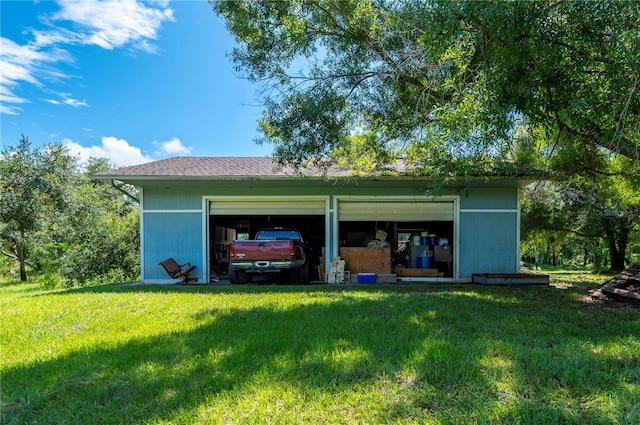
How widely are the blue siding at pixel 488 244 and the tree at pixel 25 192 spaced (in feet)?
54.2

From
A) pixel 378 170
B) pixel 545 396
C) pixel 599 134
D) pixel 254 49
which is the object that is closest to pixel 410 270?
pixel 378 170

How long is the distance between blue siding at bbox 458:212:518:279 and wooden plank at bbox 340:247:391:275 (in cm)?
218

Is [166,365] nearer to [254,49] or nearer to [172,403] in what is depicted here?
[172,403]

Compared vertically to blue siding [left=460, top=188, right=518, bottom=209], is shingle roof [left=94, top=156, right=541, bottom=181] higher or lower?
higher

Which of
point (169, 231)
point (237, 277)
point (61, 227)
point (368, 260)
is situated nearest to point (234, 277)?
point (237, 277)

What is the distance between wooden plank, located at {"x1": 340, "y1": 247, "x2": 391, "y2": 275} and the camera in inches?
408

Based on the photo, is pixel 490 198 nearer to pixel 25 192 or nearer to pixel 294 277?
pixel 294 277

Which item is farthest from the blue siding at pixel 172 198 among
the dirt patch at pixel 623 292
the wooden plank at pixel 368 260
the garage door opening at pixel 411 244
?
the dirt patch at pixel 623 292

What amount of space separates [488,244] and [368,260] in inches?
140

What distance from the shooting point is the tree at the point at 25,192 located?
14.2 meters

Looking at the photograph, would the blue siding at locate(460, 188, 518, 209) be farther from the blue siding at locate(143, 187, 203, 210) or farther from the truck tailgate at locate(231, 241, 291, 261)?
the blue siding at locate(143, 187, 203, 210)

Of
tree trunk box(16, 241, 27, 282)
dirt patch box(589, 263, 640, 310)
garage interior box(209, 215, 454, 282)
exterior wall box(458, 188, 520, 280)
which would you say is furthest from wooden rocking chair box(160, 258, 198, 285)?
dirt patch box(589, 263, 640, 310)

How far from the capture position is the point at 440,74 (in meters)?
6.24

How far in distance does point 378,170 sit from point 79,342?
7152mm
